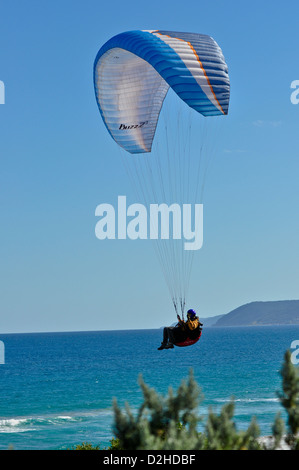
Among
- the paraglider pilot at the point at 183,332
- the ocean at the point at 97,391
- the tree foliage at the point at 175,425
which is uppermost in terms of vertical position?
the paraglider pilot at the point at 183,332

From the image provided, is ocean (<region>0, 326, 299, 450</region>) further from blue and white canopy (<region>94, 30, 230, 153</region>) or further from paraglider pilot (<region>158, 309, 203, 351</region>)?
blue and white canopy (<region>94, 30, 230, 153</region>)

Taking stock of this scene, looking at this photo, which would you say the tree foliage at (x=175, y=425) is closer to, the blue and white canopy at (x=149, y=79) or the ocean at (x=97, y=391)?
the ocean at (x=97, y=391)

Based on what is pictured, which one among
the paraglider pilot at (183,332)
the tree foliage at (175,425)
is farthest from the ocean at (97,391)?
the tree foliage at (175,425)

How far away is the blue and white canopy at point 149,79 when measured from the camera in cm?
1593

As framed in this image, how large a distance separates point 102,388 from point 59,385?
658 centimetres

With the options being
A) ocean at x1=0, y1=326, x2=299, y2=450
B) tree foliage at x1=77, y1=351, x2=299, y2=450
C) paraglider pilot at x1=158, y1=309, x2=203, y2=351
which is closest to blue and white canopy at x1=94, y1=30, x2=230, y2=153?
paraglider pilot at x1=158, y1=309, x2=203, y2=351

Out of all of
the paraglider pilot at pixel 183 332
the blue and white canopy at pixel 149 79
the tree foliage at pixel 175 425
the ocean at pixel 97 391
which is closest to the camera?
the tree foliage at pixel 175 425

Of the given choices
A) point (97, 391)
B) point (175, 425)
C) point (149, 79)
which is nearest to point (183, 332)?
point (175, 425)

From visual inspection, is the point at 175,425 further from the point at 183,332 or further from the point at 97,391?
the point at 97,391

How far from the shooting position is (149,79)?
19.5 meters

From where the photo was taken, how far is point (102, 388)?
6019 cm
